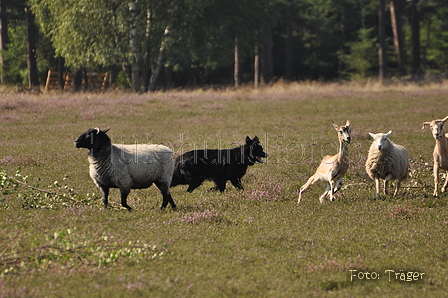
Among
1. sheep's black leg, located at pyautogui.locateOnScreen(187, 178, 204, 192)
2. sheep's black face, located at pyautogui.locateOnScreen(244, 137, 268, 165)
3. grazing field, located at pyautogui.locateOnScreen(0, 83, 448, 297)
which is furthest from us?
sheep's black face, located at pyautogui.locateOnScreen(244, 137, 268, 165)

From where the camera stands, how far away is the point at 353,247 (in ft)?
32.9

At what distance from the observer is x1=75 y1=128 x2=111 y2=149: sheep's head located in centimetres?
1215

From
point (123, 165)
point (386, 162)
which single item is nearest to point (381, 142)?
point (386, 162)

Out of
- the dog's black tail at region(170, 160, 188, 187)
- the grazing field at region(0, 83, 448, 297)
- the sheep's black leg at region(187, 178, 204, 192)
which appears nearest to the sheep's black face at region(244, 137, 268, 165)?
the grazing field at region(0, 83, 448, 297)

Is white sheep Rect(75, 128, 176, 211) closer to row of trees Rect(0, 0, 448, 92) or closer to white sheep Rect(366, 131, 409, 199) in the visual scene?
white sheep Rect(366, 131, 409, 199)

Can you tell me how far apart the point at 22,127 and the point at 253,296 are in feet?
71.7

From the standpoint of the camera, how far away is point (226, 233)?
10828 mm

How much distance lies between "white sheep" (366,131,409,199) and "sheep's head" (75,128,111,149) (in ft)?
22.7

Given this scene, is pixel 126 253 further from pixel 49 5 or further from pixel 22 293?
pixel 49 5

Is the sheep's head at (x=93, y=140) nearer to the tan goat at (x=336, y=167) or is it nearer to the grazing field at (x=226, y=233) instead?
the grazing field at (x=226, y=233)

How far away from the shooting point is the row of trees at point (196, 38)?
44.7m

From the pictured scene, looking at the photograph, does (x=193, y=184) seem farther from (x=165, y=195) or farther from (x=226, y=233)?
(x=226, y=233)

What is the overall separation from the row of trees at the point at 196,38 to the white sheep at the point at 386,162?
32.2 m

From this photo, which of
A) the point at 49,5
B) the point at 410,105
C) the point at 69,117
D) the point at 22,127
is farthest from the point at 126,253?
the point at 49,5
